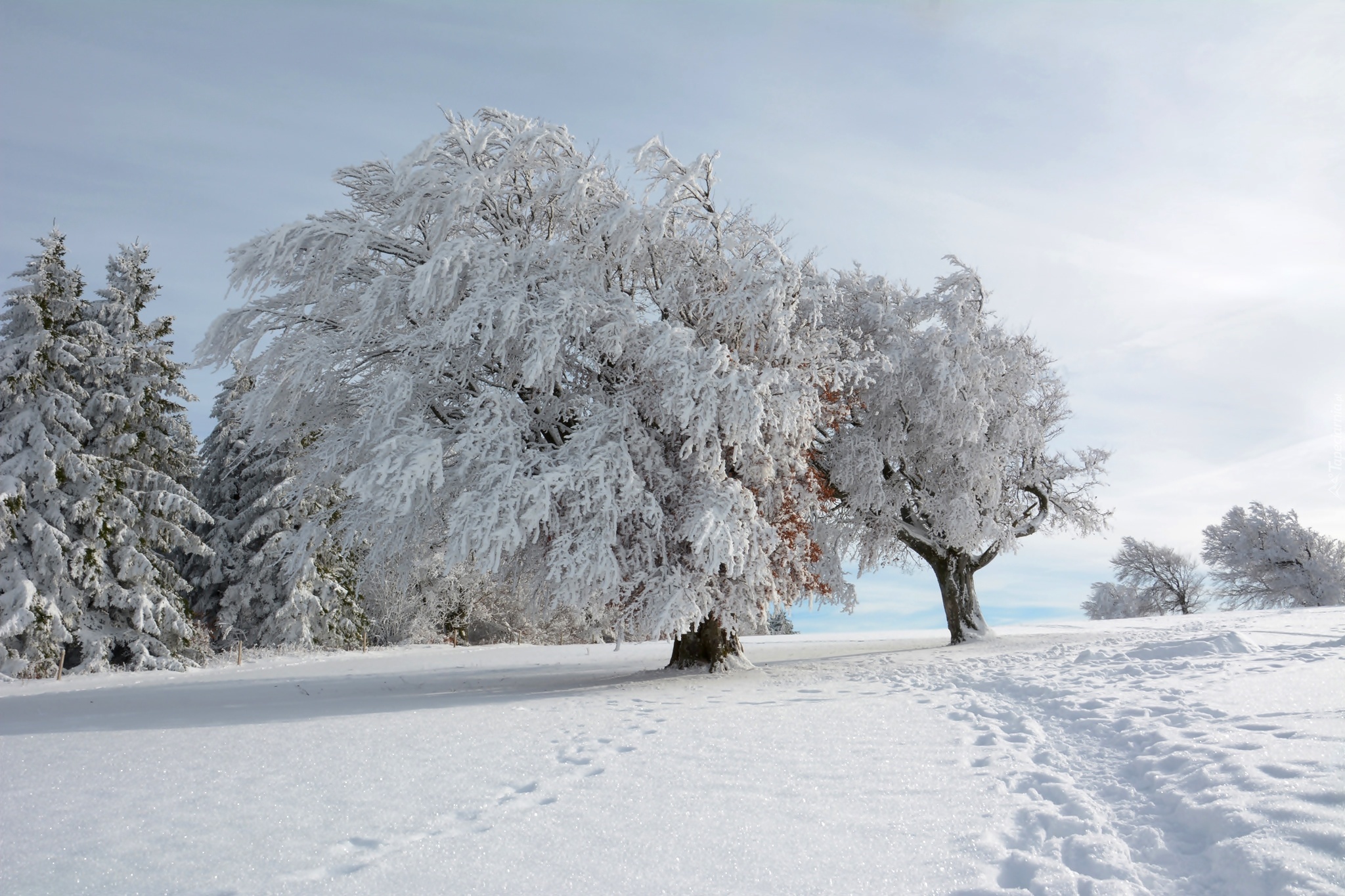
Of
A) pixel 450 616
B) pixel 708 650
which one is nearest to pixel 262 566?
pixel 450 616

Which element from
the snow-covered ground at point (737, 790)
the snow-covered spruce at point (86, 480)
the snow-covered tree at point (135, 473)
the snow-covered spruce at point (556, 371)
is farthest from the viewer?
the snow-covered tree at point (135, 473)

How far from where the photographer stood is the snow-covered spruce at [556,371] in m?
11.2

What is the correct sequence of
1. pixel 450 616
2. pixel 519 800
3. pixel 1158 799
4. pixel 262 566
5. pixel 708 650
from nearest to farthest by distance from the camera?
1. pixel 1158 799
2. pixel 519 800
3. pixel 708 650
4. pixel 262 566
5. pixel 450 616

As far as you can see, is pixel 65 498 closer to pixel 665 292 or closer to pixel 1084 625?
pixel 665 292

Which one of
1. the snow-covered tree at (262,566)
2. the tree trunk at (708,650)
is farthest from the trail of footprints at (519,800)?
the snow-covered tree at (262,566)

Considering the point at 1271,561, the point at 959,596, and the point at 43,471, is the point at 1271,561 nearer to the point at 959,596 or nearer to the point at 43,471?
the point at 959,596

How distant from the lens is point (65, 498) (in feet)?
68.6

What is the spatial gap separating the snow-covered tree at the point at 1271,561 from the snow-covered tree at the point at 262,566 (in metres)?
39.5

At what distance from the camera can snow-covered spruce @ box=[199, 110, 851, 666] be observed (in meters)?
11.2

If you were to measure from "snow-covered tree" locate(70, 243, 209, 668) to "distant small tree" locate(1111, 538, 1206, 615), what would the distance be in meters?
40.8

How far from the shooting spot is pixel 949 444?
16.7 meters

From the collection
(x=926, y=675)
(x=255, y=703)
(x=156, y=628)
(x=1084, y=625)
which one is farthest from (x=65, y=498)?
(x=1084, y=625)

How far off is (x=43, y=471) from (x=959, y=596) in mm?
23051

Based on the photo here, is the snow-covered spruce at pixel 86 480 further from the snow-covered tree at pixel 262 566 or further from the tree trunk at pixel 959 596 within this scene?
the tree trunk at pixel 959 596
